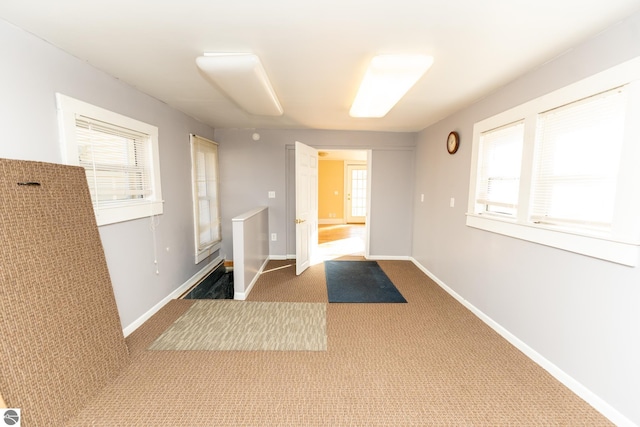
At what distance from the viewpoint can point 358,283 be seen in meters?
3.53

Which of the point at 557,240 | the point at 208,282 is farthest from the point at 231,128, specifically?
the point at 557,240

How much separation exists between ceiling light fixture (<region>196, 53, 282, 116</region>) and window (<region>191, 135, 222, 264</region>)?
152 centimetres

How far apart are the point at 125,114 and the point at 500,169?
3568mm

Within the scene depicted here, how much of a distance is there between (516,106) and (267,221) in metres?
3.61

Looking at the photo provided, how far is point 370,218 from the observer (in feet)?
15.1

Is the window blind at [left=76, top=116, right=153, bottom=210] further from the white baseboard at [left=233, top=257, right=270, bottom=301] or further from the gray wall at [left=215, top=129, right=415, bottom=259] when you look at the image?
the gray wall at [left=215, top=129, right=415, bottom=259]

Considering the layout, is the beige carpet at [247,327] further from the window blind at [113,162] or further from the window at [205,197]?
the window blind at [113,162]

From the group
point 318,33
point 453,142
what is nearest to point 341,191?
point 453,142

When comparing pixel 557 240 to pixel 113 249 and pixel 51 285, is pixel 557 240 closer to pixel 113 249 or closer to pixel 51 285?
pixel 51 285

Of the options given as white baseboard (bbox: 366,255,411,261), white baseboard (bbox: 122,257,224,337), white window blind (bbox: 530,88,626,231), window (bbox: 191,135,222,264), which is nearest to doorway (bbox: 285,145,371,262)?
white baseboard (bbox: 366,255,411,261)

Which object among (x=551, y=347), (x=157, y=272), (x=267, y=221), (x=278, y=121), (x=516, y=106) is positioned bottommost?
(x=551, y=347)

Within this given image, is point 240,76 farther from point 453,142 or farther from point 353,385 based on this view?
point 453,142

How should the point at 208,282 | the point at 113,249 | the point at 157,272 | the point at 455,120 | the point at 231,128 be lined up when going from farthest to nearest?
the point at 231,128, the point at 208,282, the point at 455,120, the point at 157,272, the point at 113,249

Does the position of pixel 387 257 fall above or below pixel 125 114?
below
